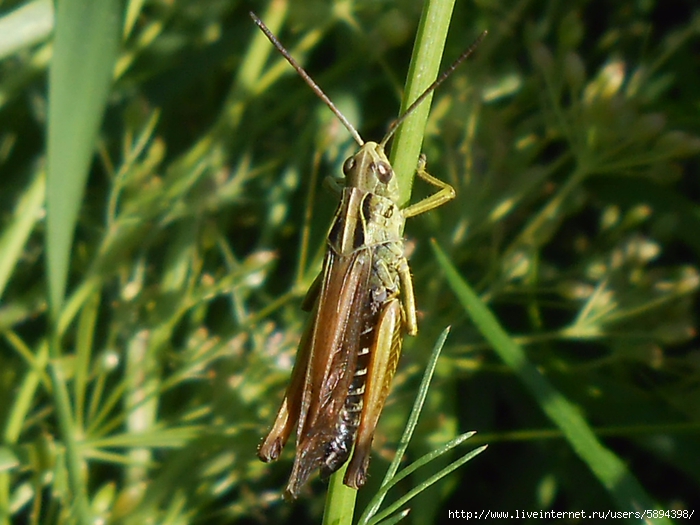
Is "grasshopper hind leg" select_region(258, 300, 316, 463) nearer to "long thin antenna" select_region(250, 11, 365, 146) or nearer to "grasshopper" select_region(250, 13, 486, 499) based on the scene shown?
"grasshopper" select_region(250, 13, 486, 499)

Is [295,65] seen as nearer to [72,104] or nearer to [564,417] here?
[72,104]

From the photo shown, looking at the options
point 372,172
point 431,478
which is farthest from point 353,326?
point 431,478

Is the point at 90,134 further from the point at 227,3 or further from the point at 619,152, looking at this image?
the point at 619,152

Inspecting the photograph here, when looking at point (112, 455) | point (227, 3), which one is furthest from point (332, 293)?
point (227, 3)

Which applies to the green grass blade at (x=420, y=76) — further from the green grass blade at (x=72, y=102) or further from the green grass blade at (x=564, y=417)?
the green grass blade at (x=72, y=102)

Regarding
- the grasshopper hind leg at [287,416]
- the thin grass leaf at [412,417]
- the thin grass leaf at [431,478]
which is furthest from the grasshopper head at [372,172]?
the thin grass leaf at [431,478]

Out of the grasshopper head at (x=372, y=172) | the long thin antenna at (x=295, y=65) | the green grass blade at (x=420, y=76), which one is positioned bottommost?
the green grass blade at (x=420, y=76)
